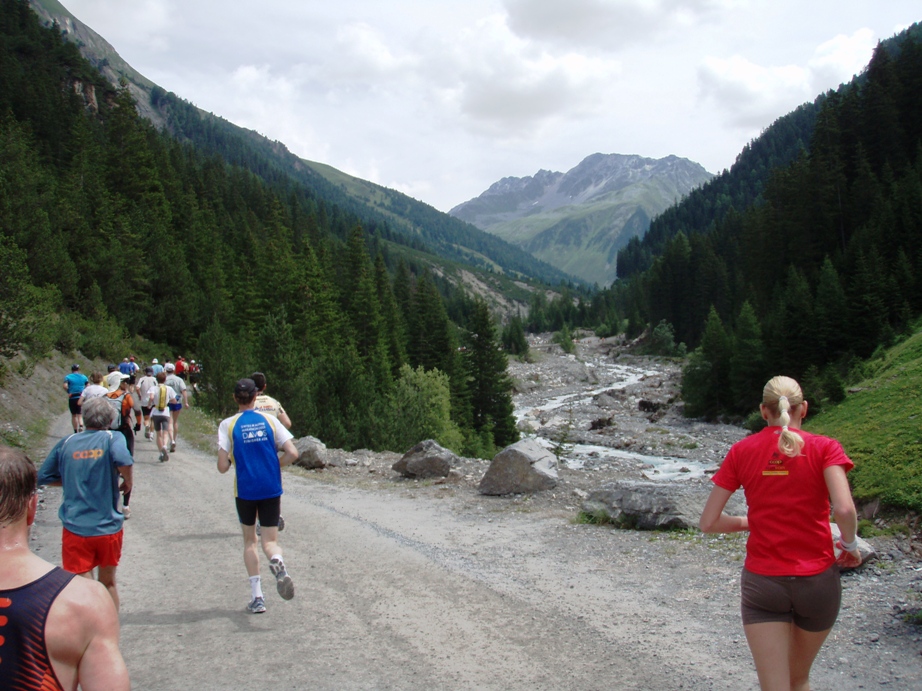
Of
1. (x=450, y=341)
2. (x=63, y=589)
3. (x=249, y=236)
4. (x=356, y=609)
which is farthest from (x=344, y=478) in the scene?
(x=249, y=236)

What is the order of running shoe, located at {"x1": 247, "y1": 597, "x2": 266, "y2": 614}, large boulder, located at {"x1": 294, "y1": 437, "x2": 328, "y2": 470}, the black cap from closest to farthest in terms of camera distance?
1. running shoe, located at {"x1": 247, "y1": 597, "x2": 266, "y2": 614}
2. the black cap
3. large boulder, located at {"x1": 294, "y1": 437, "x2": 328, "y2": 470}

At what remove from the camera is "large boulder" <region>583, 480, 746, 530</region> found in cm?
1076

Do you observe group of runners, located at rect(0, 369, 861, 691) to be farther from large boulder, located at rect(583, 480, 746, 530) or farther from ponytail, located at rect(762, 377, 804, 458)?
large boulder, located at rect(583, 480, 746, 530)

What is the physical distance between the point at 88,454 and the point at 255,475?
5.40ft

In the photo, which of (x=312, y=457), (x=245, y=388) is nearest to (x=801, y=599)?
(x=245, y=388)

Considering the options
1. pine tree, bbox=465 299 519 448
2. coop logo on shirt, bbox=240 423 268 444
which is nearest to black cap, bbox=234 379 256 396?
coop logo on shirt, bbox=240 423 268 444

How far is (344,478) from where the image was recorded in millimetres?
16984

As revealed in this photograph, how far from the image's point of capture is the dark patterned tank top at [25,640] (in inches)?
85.5

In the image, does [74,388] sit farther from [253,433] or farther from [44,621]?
[44,621]

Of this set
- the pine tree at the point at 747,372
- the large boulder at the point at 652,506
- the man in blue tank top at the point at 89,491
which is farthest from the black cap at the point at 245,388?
the pine tree at the point at 747,372

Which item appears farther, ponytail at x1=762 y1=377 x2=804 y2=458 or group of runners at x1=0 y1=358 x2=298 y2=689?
ponytail at x1=762 y1=377 x2=804 y2=458

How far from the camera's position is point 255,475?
6863 millimetres

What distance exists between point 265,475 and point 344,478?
34.1 feet

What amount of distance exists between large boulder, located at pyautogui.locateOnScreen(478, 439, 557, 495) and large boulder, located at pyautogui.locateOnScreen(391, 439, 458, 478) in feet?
6.51
